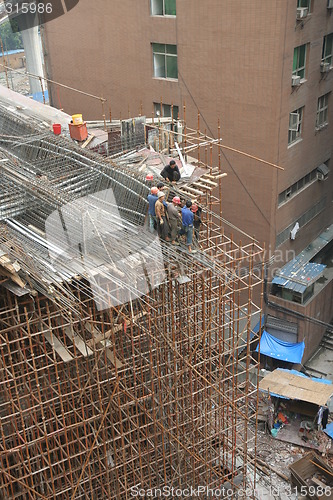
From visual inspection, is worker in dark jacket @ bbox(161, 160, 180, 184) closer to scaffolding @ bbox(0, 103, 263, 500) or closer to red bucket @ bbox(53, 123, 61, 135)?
scaffolding @ bbox(0, 103, 263, 500)

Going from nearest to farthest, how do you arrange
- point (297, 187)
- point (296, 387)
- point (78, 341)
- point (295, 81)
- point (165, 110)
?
1. point (78, 341)
2. point (296, 387)
3. point (295, 81)
4. point (297, 187)
5. point (165, 110)

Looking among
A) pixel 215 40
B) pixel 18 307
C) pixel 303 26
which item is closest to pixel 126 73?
pixel 215 40

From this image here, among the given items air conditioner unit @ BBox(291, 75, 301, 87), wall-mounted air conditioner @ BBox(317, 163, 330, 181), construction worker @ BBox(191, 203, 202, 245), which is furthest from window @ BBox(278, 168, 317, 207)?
construction worker @ BBox(191, 203, 202, 245)

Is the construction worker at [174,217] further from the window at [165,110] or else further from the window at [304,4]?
the window at [165,110]

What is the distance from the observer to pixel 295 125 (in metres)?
30.1

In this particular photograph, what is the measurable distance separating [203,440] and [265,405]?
25.8 feet

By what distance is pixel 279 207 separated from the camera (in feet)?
99.3

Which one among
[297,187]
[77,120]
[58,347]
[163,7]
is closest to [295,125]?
[297,187]

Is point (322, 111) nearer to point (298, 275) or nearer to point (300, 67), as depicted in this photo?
point (300, 67)

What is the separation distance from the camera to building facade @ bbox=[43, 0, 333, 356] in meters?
27.6

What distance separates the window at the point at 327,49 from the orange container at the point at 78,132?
14.8m

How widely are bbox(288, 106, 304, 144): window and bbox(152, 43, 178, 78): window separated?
6.54 m

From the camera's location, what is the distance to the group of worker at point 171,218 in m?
17.4

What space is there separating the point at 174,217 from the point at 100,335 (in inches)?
159
